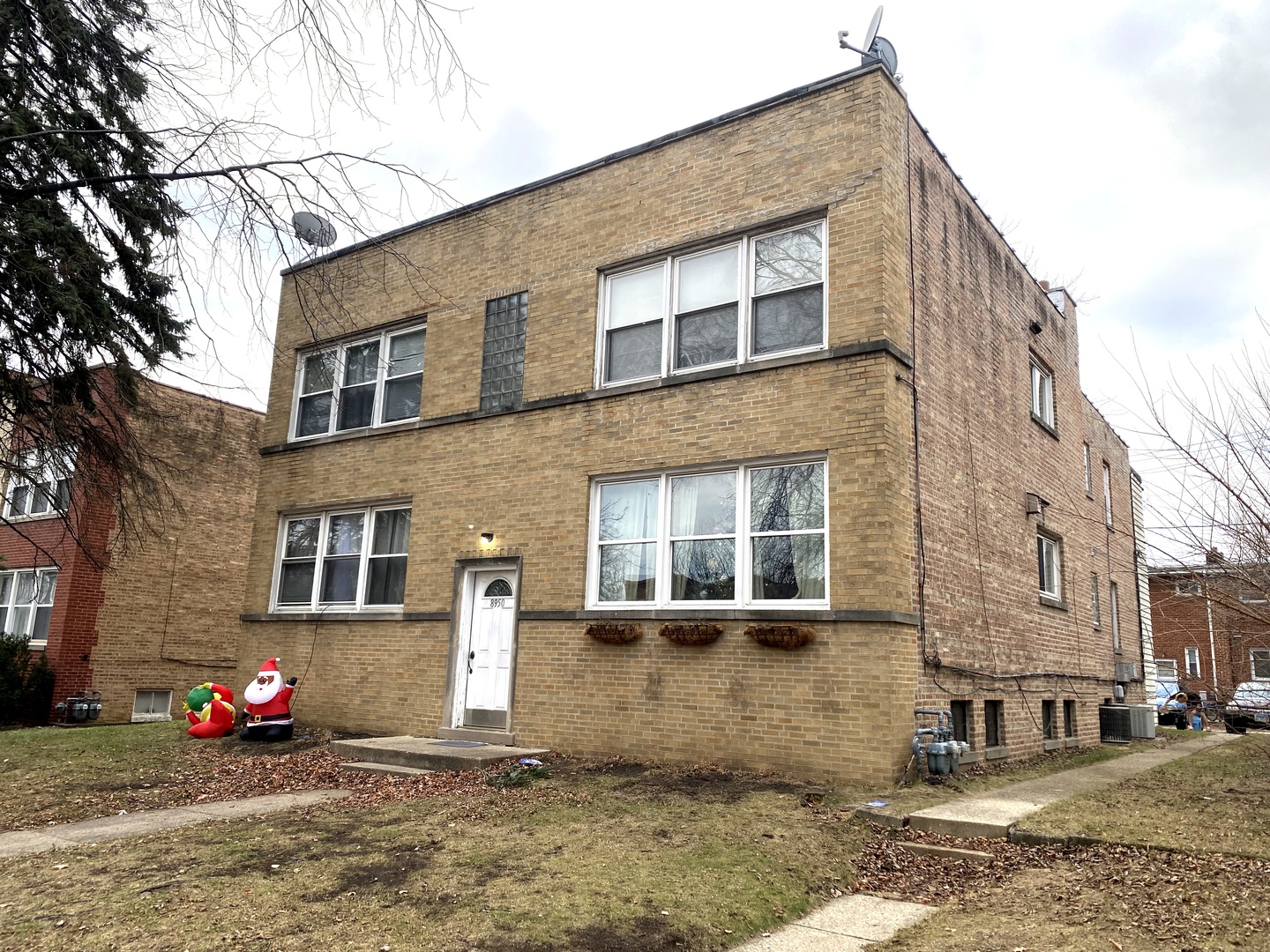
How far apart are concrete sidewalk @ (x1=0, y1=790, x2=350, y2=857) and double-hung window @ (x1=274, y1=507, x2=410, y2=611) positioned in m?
5.07

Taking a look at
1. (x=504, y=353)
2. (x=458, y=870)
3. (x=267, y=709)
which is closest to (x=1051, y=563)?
(x=504, y=353)

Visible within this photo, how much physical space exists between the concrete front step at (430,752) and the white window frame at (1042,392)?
32.8 ft

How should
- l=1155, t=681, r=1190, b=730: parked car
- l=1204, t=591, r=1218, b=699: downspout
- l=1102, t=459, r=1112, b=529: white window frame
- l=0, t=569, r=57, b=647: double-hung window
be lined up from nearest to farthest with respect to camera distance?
l=1204, t=591, r=1218, b=699: downspout, l=1102, t=459, r=1112, b=529: white window frame, l=1155, t=681, r=1190, b=730: parked car, l=0, t=569, r=57, b=647: double-hung window

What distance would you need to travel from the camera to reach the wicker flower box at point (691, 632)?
32.2 ft

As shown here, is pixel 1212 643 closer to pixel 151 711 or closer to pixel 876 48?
pixel 876 48

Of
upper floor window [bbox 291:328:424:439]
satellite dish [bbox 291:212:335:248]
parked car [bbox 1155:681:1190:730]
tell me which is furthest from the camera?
parked car [bbox 1155:681:1190:730]

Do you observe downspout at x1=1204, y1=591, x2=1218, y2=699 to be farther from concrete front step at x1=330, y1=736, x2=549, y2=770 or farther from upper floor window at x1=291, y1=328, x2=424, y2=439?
upper floor window at x1=291, y1=328, x2=424, y2=439

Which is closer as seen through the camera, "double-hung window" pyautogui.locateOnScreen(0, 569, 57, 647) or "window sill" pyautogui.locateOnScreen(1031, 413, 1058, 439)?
"window sill" pyautogui.locateOnScreen(1031, 413, 1058, 439)

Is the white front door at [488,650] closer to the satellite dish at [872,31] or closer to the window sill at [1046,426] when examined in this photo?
the satellite dish at [872,31]

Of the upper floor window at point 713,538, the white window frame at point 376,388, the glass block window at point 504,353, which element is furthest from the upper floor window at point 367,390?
the upper floor window at point 713,538

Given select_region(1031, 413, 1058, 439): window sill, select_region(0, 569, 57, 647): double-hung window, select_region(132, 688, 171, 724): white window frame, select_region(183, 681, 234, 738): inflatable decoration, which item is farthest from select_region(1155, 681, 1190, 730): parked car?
select_region(0, 569, 57, 647): double-hung window

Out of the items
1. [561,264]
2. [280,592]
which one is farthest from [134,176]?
[280,592]

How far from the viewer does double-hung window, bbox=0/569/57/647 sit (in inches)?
857

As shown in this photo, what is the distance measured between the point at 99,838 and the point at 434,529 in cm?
654
